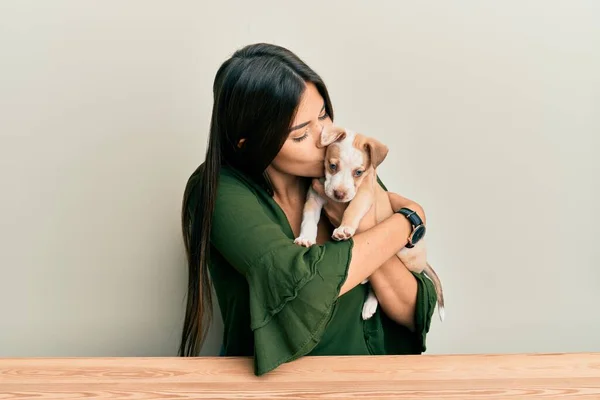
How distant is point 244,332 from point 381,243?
0.38 metres

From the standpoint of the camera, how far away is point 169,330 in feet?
5.88

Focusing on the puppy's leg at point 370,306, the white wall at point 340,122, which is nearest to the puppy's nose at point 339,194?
the puppy's leg at point 370,306

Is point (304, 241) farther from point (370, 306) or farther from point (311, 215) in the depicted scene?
point (370, 306)

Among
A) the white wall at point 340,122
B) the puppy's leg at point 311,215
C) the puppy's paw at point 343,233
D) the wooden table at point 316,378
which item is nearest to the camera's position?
the wooden table at point 316,378

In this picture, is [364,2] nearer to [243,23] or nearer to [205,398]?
[243,23]

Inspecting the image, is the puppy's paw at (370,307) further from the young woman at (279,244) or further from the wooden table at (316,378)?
the wooden table at (316,378)

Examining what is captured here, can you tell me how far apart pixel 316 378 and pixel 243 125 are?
1.72 ft

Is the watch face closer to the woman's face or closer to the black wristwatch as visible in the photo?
the black wristwatch

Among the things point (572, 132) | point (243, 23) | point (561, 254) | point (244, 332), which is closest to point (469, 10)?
point (572, 132)

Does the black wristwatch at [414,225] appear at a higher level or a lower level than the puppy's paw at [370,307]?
higher

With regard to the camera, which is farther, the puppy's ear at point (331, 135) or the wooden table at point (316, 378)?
the puppy's ear at point (331, 135)

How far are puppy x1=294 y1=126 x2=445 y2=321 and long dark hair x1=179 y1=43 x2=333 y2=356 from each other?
0.37 ft

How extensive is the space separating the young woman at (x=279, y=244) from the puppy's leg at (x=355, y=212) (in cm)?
3

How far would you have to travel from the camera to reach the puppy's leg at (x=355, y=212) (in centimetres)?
119
